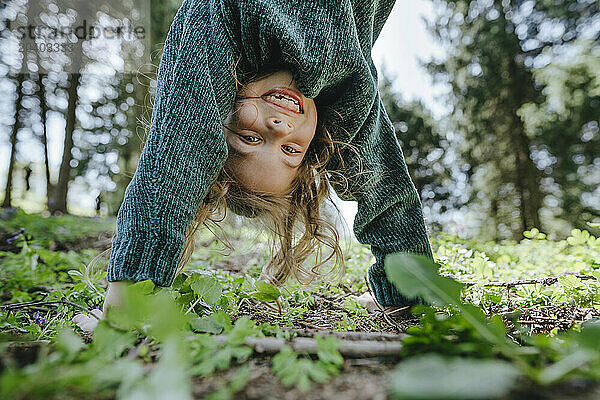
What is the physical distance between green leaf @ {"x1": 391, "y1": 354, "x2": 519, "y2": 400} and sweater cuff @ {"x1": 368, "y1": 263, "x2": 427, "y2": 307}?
1303 mm

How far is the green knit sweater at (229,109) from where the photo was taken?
117 centimetres

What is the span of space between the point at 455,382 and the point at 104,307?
3.44 feet

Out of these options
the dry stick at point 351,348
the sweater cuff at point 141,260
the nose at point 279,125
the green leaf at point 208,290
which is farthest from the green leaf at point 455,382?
the nose at point 279,125

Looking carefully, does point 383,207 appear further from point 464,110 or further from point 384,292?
point 464,110

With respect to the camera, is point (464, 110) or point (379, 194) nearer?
point (379, 194)

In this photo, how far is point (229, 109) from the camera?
4.58 ft

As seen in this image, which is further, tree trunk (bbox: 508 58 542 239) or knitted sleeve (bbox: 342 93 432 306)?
tree trunk (bbox: 508 58 542 239)

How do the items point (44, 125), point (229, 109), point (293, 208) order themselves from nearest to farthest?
1. point (229, 109)
2. point (293, 208)
3. point (44, 125)

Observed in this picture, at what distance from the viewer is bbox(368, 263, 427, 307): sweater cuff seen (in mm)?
1691

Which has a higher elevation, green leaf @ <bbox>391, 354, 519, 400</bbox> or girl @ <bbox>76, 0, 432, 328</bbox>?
girl @ <bbox>76, 0, 432, 328</bbox>

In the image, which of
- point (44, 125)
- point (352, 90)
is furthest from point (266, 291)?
point (44, 125)

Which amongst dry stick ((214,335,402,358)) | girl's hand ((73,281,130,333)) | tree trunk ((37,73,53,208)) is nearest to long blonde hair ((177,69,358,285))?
girl's hand ((73,281,130,333))

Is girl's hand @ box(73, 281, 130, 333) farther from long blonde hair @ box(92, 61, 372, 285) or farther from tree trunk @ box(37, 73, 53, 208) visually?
tree trunk @ box(37, 73, 53, 208)

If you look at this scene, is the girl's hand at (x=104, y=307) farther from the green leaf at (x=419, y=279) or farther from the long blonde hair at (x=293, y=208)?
the green leaf at (x=419, y=279)
